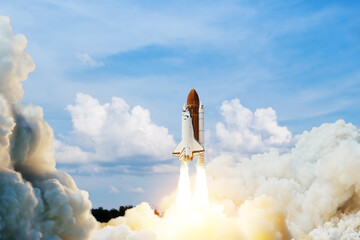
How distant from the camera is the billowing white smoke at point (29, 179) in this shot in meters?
25.0

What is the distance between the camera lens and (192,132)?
149 ft

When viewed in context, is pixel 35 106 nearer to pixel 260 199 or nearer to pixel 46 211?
pixel 46 211

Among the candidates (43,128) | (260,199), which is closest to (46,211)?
(43,128)

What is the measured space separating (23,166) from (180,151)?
1951 cm

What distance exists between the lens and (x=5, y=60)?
26406 mm

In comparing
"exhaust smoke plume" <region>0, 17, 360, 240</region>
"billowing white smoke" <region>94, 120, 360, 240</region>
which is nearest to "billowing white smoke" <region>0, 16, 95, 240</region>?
"exhaust smoke plume" <region>0, 17, 360, 240</region>

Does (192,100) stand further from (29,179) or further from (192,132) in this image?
(29,179)

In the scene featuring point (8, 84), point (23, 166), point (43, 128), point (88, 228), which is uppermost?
point (8, 84)

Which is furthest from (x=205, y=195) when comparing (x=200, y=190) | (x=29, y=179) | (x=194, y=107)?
(x=29, y=179)

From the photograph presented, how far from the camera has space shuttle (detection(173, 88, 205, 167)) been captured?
148 feet

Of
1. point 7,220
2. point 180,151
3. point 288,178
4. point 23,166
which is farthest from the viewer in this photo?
point 288,178

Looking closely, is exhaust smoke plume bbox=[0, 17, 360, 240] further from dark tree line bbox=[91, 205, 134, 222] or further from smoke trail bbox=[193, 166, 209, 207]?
dark tree line bbox=[91, 205, 134, 222]

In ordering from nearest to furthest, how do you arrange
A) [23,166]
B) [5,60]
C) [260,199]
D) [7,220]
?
[7,220]
[5,60]
[23,166]
[260,199]

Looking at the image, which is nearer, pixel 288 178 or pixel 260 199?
pixel 260 199
